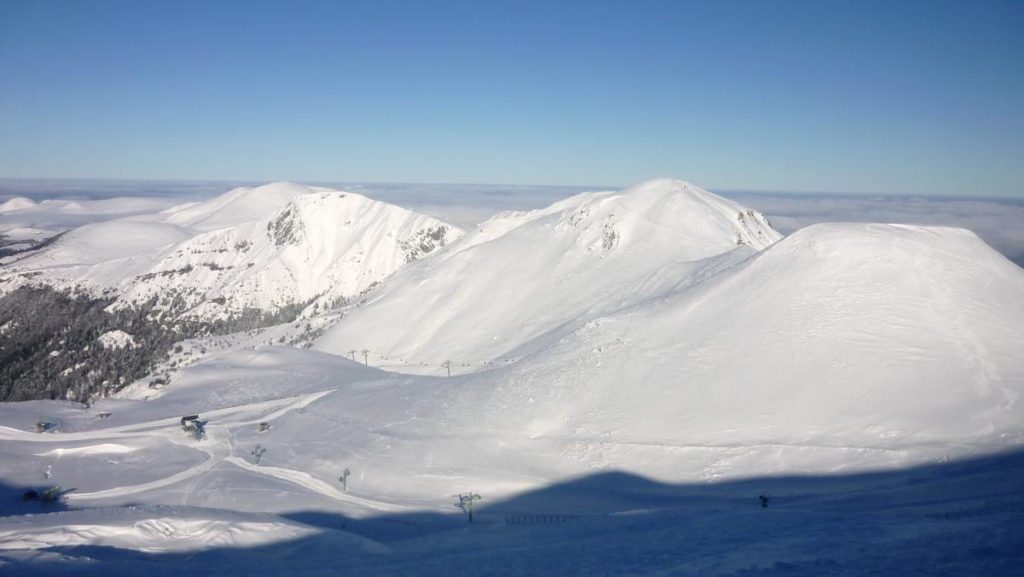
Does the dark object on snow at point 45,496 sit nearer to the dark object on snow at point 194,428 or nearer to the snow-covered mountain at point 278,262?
the dark object on snow at point 194,428

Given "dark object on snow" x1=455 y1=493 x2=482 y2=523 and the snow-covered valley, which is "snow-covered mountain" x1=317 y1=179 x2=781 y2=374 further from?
"dark object on snow" x1=455 y1=493 x2=482 y2=523

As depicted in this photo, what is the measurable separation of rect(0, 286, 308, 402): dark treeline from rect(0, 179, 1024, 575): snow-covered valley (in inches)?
2231

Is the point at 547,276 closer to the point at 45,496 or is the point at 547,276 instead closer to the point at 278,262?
the point at 45,496

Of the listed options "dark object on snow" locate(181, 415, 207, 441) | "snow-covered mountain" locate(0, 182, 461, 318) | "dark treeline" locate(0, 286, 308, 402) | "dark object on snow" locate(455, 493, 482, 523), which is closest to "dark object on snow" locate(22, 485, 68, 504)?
"dark object on snow" locate(181, 415, 207, 441)

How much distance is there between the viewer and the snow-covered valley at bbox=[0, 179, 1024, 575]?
68.5 feet

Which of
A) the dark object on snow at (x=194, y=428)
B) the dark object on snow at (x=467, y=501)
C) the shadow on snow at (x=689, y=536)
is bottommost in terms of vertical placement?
the dark object on snow at (x=194, y=428)

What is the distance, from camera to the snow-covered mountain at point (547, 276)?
8675cm

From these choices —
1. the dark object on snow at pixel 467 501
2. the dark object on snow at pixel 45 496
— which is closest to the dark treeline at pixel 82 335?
the dark object on snow at pixel 45 496

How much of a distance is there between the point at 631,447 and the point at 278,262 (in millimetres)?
154318

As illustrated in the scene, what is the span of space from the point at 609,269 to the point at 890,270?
51.3m

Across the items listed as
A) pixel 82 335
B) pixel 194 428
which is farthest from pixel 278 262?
pixel 194 428

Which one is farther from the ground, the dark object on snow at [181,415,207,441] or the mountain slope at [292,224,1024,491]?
the mountain slope at [292,224,1024,491]

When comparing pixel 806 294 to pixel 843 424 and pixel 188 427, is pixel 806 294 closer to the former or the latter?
pixel 843 424

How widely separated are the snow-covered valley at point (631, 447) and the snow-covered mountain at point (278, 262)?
309 ft
